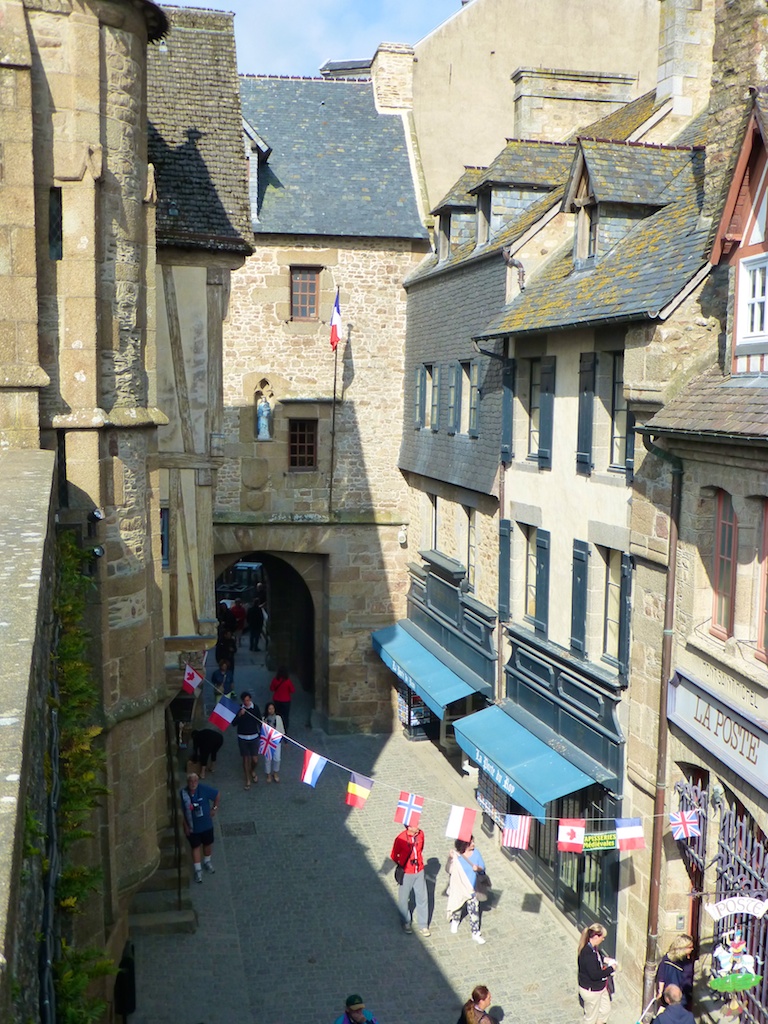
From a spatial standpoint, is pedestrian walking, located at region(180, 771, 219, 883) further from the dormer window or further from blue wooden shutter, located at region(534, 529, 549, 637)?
the dormer window

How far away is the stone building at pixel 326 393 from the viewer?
2248 cm

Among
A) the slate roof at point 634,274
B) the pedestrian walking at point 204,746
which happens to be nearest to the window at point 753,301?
the slate roof at point 634,274

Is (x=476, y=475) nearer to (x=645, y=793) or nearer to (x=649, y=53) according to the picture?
(x=645, y=793)

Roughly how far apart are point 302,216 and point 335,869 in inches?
494

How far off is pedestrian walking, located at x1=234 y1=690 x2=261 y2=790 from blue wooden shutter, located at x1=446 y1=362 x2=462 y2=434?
595 centimetres

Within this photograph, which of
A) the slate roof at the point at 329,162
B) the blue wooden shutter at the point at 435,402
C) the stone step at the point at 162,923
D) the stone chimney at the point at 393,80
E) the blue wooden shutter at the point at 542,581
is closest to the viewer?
the stone step at the point at 162,923

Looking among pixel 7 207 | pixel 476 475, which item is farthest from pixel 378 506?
pixel 7 207

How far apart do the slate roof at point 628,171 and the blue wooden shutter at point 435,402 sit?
6.65 metres

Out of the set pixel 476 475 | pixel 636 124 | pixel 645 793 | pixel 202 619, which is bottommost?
pixel 645 793

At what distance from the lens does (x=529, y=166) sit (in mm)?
19031

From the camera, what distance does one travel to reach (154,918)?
1479cm

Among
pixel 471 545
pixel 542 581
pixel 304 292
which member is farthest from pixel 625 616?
pixel 304 292

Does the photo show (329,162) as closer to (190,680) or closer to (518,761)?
(190,680)

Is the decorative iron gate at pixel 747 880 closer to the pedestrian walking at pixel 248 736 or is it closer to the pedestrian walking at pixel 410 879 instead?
the pedestrian walking at pixel 410 879
